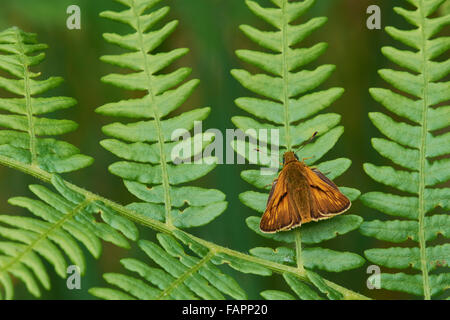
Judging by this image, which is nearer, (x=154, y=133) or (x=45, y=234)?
(x=45, y=234)

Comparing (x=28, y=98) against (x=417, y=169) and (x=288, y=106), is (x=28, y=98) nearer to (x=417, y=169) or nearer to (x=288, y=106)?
(x=288, y=106)

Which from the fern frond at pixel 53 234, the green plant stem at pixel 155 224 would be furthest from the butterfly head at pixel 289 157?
the fern frond at pixel 53 234

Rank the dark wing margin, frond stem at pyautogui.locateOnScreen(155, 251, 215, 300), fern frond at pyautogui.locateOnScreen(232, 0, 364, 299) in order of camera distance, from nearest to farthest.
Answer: frond stem at pyautogui.locateOnScreen(155, 251, 215, 300), the dark wing margin, fern frond at pyautogui.locateOnScreen(232, 0, 364, 299)

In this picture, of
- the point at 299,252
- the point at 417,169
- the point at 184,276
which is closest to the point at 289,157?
the point at 299,252

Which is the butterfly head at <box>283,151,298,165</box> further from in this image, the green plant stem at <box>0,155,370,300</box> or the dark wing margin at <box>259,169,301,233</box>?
the green plant stem at <box>0,155,370,300</box>

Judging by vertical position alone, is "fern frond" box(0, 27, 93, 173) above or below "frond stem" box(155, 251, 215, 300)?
above

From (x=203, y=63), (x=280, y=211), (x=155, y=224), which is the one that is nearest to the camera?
(x=280, y=211)

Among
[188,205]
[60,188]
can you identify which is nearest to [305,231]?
[188,205]

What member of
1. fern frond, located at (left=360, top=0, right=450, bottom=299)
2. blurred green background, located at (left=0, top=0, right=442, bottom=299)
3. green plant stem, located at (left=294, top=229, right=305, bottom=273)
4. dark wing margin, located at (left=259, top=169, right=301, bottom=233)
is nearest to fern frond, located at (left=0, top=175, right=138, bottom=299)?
dark wing margin, located at (left=259, top=169, right=301, bottom=233)
